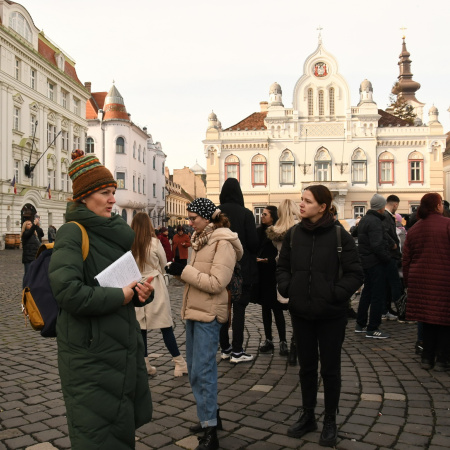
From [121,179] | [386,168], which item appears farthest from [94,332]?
[121,179]

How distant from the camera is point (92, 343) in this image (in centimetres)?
249

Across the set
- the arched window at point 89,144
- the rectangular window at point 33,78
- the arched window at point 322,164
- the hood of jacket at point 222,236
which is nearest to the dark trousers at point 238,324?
the hood of jacket at point 222,236

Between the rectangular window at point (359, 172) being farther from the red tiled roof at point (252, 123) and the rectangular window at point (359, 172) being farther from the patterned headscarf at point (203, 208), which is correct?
the patterned headscarf at point (203, 208)

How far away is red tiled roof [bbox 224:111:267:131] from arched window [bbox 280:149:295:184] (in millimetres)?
3521

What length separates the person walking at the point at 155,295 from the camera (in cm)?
548

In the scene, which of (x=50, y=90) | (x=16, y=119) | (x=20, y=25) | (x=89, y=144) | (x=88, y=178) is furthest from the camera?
(x=89, y=144)

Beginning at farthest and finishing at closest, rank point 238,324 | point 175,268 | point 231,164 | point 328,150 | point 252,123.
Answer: point 252,123 → point 231,164 → point 328,150 → point 238,324 → point 175,268

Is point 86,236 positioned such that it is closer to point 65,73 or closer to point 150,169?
point 65,73

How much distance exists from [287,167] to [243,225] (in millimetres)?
41948

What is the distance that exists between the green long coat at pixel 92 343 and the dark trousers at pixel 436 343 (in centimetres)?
424

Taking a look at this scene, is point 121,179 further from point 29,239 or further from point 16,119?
point 29,239

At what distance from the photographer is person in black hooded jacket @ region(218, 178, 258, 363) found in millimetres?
5852

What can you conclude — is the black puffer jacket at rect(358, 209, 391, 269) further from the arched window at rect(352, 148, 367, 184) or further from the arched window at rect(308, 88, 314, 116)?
the arched window at rect(308, 88, 314, 116)

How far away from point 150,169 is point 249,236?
58798 millimetres
